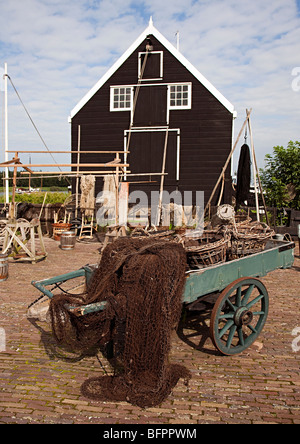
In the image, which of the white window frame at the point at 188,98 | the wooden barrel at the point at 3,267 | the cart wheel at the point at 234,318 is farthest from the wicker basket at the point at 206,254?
the white window frame at the point at 188,98

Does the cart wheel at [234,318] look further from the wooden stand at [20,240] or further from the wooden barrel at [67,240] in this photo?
the wooden barrel at [67,240]

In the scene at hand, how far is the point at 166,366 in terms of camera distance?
12.2 ft

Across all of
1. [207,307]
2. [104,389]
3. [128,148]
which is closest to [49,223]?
[128,148]

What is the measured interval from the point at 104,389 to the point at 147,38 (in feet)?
53.9

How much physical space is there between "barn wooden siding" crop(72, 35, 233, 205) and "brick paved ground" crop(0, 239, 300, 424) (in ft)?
38.1

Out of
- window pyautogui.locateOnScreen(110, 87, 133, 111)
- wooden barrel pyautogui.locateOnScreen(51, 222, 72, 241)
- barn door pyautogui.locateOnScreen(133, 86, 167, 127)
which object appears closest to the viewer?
wooden barrel pyautogui.locateOnScreen(51, 222, 72, 241)

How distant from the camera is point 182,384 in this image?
393 centimetres

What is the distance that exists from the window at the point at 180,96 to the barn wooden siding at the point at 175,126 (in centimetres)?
20

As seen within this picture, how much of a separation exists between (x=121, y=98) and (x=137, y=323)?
1566 cm

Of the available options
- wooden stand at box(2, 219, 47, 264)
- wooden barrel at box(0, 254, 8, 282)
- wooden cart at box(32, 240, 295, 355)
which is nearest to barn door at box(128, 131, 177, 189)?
wooden stand at box(2, 219, 47, 264)

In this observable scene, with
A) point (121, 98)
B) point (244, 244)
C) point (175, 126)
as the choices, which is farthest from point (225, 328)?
point (121, 98)

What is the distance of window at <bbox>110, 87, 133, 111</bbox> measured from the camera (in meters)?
17.5

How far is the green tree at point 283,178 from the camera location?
53.6 feet

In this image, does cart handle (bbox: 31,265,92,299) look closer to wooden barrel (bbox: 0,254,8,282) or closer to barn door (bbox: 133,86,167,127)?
wooden barrel (bbox: 0,254,8,282)
